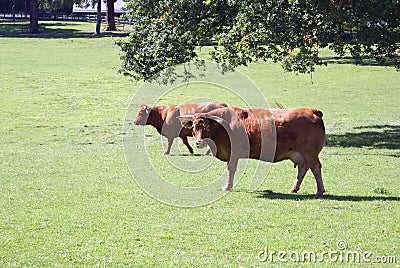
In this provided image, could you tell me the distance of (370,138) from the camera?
2095 centimetres

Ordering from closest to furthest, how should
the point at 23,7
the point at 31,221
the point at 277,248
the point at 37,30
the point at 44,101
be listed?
the point at 277,248 < the point at 31,221 < the point at 44,101 < the point at 37,30 < the point at 23,7

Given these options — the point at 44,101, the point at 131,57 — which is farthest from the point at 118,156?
the point at 44,101

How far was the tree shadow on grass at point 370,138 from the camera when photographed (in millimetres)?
19703

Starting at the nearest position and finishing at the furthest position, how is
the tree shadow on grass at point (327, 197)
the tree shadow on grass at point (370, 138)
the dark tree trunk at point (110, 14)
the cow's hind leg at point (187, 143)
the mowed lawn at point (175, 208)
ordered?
the mowed lawn at point (175, 208)
the tree shadow on grass at point (327, 197)
the cow's hind leg at point (187, 143)
the tree shadow on grass at point (370, 138)
the dark tree trunk at point (110, 14)

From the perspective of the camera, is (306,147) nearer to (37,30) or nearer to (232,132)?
(232,132)

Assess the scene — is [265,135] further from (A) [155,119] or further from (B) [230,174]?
(A) [155,119]

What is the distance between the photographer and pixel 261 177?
1419 cm

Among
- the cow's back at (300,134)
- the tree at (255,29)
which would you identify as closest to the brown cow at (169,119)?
the tree at (255,29)

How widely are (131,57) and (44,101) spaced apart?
11440mm

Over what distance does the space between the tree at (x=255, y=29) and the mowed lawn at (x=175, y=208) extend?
2619 mm

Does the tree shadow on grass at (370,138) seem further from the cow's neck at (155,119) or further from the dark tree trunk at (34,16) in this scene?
the dark tree trunk at (34,16)

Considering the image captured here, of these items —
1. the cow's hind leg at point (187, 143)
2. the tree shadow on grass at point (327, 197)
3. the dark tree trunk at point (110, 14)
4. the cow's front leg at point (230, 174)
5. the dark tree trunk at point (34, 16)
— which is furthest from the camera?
the dark tree trunk at point (110, 14)

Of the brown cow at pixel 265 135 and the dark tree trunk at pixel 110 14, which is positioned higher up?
the brown cow at pixel 265 135

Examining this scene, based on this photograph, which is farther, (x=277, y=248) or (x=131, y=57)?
(x=131, y=57)
